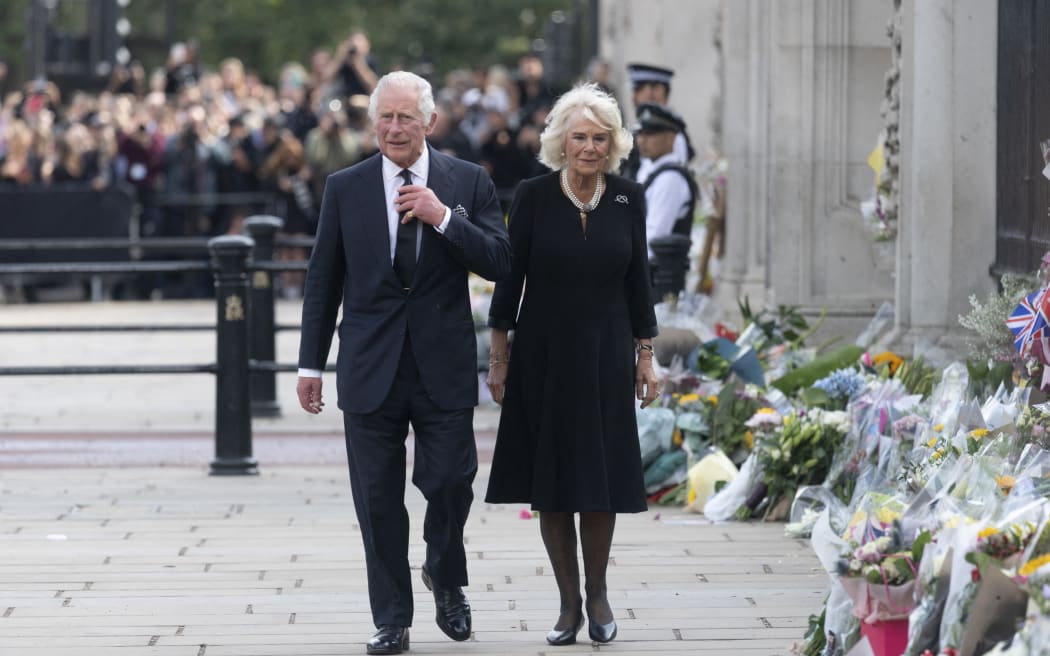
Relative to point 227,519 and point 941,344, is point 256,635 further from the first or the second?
point 941,344

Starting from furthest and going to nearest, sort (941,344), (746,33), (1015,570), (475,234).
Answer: (746,33) < (941,344) < (475,234) < (1015,570)

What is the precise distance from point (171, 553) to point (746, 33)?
6687 millimetres

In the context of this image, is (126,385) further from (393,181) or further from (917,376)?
(393,181)

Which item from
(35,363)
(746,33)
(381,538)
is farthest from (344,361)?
(35,363)

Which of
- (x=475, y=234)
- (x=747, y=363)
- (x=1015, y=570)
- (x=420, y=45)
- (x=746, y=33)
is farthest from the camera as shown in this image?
(x=420, y=45)

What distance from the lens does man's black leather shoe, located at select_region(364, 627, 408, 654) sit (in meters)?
6.31

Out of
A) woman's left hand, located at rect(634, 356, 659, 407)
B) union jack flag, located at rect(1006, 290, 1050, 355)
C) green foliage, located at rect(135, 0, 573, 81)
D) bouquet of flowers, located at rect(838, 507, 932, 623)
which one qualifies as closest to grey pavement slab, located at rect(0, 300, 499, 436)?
woman's left hand, located at rect(634, 356, 659, 407)

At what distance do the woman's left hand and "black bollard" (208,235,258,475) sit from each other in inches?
165

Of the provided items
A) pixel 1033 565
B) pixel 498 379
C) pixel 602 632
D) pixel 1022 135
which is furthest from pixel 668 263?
pixel 1033 565

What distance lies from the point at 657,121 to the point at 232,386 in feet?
9.30

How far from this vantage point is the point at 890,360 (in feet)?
29.8

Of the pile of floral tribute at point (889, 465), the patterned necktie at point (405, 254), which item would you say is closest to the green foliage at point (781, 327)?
the pile of floral tribute at point (889, 465)

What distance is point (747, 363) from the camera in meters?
9.79

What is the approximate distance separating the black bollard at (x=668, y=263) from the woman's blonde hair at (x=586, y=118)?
14.6ft
